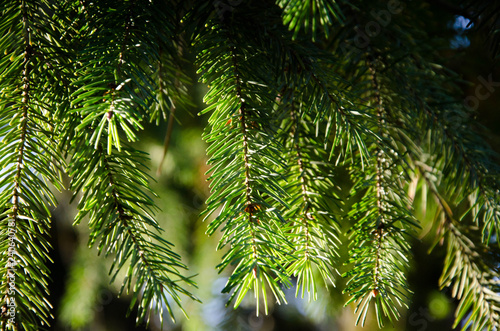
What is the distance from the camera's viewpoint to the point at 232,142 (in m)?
0.32

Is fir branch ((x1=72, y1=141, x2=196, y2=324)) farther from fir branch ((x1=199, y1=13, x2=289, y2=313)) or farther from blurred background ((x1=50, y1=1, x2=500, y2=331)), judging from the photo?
blurred background ((x1=50, y1=1, x2=500, y2=331))

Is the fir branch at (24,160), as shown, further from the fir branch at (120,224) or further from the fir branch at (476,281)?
the fir branch at (476,281)

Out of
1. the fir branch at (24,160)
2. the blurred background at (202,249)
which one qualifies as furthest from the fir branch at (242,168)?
the blurred background at (202,249)

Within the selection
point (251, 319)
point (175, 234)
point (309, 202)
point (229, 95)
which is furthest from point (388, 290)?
point (251, 319)

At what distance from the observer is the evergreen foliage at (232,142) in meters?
0.29

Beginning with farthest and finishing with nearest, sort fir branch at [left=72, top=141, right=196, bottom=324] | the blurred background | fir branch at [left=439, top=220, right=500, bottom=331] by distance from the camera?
the blurred background → fir branch at [left=439, top=220, right=500, bottom=331] → fir branch at [left=72, top=141, right=196, bottom=324]

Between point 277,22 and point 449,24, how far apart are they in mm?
649

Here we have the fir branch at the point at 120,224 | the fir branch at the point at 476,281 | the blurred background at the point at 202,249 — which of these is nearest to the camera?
the fir branch at the point at 120,224

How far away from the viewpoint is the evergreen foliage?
0.95ft

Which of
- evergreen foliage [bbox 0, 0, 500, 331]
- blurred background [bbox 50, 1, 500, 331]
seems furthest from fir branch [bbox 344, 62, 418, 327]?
blurred background [bbox 50, 1, 500, 331]

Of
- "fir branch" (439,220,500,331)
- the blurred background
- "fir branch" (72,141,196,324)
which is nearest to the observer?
"fir branch" (72,141,196,324)

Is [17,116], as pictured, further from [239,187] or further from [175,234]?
[175,234]

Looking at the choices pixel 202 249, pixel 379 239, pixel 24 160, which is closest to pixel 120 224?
pixel 24 160

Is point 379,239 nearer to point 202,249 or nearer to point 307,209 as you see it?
point 307,209
